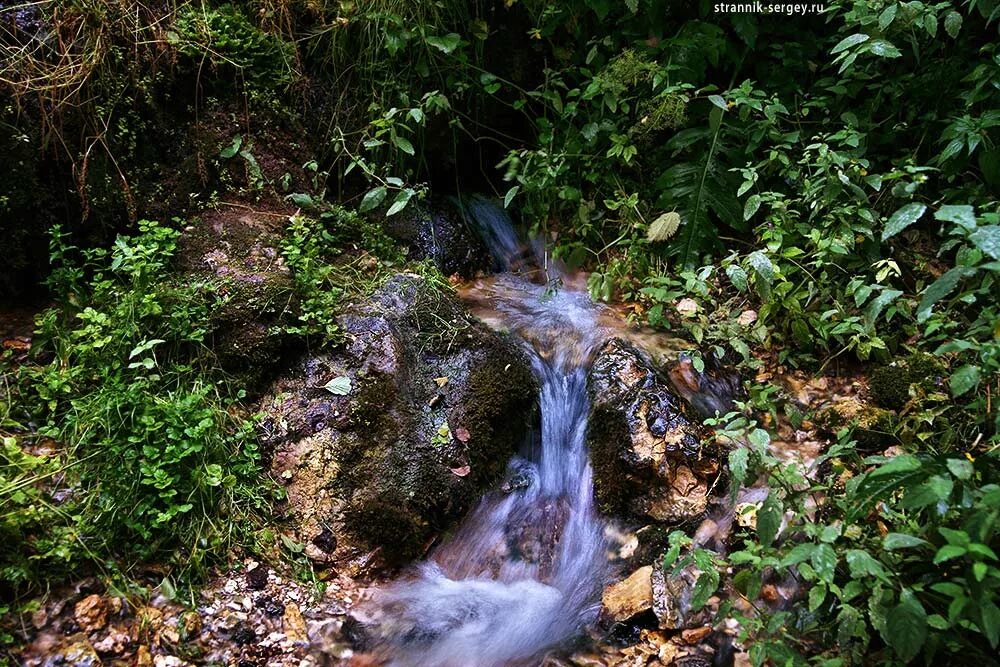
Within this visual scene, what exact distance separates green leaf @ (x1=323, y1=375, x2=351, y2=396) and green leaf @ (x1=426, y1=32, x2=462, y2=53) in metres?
2.16

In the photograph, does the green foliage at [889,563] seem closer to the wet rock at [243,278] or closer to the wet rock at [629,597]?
the wet rock at [629,597]

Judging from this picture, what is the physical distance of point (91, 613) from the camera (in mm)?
2348

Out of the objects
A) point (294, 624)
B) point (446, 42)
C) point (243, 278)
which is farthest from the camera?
point (446, 42)

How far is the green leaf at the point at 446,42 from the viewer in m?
3.92

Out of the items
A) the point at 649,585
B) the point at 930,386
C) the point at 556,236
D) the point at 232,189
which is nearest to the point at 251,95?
the point at 232,189

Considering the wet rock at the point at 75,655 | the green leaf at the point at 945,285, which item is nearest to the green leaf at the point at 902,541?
the green leaf at the point at 945,285

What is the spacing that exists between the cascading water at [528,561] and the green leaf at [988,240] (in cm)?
186

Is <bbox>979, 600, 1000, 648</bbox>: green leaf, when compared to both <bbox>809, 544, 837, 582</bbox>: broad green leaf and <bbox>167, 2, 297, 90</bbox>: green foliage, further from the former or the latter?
<bbox>167, 2, 297, 90</bbox>: green foliage

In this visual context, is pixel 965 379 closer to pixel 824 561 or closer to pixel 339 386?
pixel 824 561

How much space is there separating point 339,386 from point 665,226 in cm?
206

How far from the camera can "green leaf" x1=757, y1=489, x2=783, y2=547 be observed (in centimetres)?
207

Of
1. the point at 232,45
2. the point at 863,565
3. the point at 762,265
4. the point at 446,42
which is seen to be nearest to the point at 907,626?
the point at 863,565

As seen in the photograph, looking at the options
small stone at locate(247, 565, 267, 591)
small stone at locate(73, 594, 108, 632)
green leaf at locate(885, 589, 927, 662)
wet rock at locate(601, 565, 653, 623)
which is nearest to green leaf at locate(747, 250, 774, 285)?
wet rock at locate(601, 565, 653, 623)

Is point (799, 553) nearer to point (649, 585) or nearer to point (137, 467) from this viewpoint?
point (649, 585)
